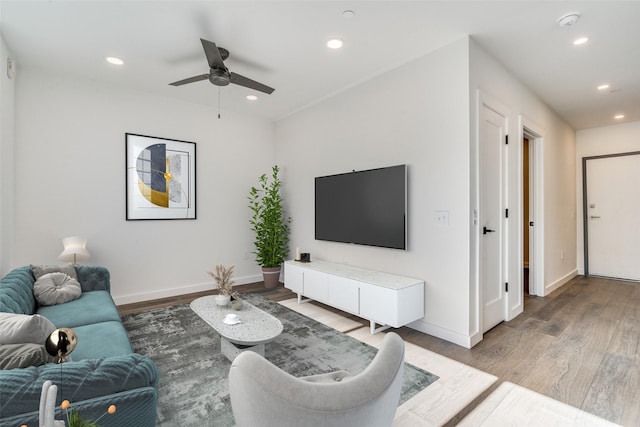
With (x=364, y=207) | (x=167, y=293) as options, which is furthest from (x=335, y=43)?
(x=167, y=293)

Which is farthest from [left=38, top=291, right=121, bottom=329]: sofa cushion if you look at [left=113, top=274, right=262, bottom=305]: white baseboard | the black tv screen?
the black tv screen

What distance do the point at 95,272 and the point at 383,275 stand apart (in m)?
3.02

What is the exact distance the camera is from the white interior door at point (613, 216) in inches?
201

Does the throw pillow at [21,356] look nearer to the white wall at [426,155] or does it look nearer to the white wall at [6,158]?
the white wall at [6,158]

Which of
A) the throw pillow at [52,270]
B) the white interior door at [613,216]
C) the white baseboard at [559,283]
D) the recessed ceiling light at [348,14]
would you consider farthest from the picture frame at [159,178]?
the white interior door at [613,216]

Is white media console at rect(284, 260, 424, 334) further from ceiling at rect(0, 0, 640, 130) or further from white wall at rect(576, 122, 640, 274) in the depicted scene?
white wall at rect(576, 122, 640, 274)

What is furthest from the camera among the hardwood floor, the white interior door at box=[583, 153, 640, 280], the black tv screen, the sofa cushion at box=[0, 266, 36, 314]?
the white interior door at box=[583, 153, 640, 280]

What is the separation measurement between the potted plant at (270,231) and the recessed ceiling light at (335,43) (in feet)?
8.21

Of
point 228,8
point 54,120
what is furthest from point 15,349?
point 54,120

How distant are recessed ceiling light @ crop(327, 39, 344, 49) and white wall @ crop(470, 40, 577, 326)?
1174 mm

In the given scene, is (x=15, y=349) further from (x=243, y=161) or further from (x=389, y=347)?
(x=243, y=161)

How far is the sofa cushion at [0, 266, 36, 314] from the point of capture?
73.7 inches

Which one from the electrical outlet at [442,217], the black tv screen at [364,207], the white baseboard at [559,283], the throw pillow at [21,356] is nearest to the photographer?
the throw pillow at [21,356]

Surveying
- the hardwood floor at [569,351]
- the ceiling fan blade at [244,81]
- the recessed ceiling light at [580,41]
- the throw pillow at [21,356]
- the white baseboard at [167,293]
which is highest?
the recessed ceiling light at [580,41]
